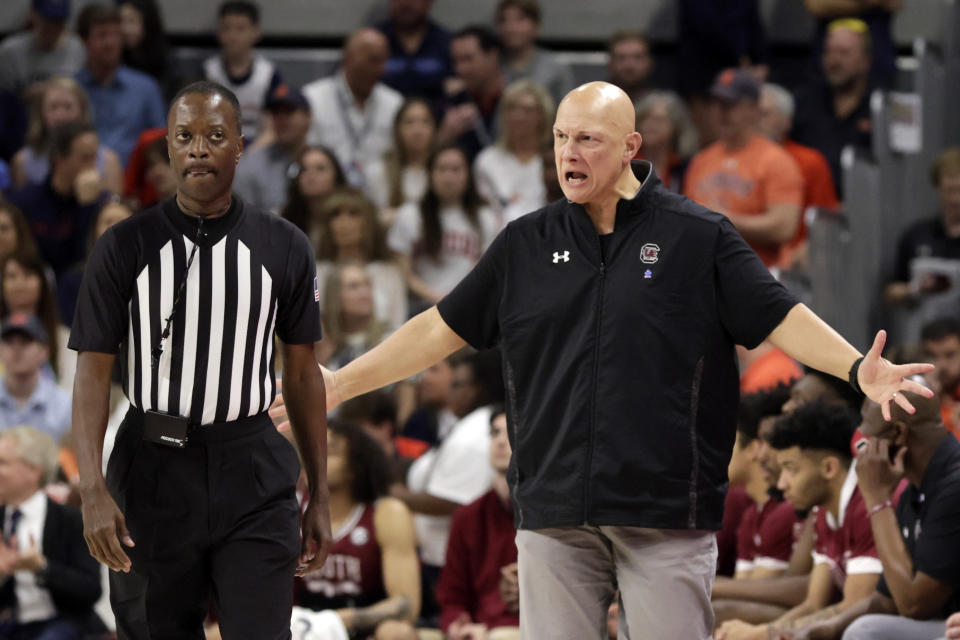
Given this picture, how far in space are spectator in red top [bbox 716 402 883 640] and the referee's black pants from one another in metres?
2.47

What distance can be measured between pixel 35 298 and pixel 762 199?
4230 mm

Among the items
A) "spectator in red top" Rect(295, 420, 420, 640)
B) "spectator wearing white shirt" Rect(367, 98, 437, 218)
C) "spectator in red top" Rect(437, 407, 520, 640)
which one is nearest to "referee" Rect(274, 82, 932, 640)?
"spectator in red top" Rect(437, 407, 520, 640)

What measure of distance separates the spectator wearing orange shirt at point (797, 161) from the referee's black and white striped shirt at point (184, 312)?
5.38 meters

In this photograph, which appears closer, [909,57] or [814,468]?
[814,468]

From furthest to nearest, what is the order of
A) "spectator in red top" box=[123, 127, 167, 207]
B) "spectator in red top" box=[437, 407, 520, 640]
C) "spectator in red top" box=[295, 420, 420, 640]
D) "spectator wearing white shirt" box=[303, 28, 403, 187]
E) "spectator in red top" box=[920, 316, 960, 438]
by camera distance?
"spectator wearing white shirt" box=[303, 28, 403, 187], "spectator in red top" box=[123, 127, 167, 207], "spectator in red top" box=[920, 316, 960, 438], "spectator in red top" box=[295, 420, 420, 640], "spectator in red top" box=[437, 407, 520, 640]

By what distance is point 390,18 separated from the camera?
35.7ft

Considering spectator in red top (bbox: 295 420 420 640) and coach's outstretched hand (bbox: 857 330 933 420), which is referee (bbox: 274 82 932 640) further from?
spectator in red top (bbox: 295 420 420 640)

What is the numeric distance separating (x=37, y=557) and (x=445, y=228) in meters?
3.48

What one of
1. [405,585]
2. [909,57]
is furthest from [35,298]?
[909,57]

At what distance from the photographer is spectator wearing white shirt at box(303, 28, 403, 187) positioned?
9.95 meters

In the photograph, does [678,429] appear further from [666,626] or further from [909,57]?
[909,57]

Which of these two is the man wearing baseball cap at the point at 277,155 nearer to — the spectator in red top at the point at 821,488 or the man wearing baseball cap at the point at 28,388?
the man wearing baseball cap at the point at 28,388

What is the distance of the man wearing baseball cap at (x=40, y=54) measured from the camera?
34.1ft

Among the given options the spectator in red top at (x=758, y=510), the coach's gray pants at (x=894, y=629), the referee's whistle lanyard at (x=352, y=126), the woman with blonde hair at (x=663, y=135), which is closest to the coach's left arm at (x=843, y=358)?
the coach's gray pants at (x=894, y=629)
